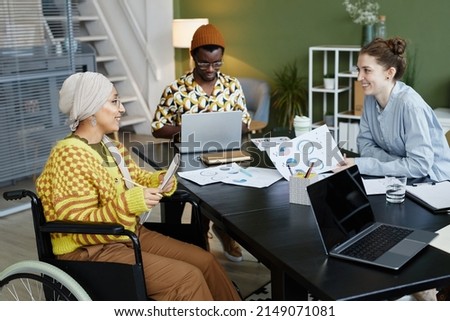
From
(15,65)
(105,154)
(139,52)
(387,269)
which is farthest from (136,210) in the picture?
(139,52)

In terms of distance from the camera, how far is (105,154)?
2287 mm

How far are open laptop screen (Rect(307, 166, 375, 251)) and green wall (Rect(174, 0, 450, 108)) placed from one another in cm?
348

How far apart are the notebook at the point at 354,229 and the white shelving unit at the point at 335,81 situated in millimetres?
3535

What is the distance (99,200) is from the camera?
2125mm

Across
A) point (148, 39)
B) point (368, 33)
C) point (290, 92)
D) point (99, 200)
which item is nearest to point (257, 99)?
point (290, 92)

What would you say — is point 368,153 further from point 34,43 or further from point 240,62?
point 240,62

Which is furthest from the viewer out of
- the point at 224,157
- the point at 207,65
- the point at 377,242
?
the point at 207,65

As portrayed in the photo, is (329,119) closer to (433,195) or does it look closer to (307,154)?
(307,154)

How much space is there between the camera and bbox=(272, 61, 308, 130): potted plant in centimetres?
580

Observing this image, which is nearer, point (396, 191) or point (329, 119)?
point (396, 191)

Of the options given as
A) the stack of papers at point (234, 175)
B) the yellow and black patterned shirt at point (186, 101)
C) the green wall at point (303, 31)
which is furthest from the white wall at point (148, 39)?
the stack of papers at point (234, 175)

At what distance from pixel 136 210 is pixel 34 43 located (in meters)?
2.89

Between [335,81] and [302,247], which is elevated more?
[335,81]

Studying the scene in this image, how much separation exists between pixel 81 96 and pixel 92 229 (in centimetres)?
51
